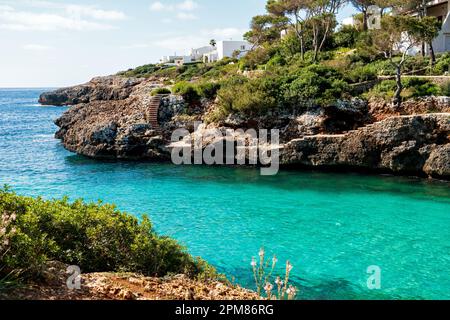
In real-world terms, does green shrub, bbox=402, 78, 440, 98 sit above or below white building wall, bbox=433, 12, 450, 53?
below

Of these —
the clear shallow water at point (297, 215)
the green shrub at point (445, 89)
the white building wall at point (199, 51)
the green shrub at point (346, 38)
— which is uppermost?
the white building wall at point (199, 51)

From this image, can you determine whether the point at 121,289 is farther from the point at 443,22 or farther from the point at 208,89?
the point at 443,22

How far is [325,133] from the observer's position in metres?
29.0

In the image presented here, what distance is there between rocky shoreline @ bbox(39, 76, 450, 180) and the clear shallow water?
1244 mm

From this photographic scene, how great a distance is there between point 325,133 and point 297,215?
1089 cm

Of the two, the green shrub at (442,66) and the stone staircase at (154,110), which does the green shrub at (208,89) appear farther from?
the green shrub at (442,66)

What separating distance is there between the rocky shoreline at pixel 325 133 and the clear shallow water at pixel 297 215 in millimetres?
1244

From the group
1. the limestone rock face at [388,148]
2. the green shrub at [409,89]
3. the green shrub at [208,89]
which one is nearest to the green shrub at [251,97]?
the green shrub at [208,89]

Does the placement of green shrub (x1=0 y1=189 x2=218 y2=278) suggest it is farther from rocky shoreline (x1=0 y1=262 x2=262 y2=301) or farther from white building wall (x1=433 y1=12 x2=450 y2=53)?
white building wall (x1=433 y1=12 x2=450 y2=53)

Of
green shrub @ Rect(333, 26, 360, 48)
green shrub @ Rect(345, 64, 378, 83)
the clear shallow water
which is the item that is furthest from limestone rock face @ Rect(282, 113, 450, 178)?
green shrub @ Rect(333, 26, 360, 48)

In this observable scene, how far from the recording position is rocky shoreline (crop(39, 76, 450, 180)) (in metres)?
25.7

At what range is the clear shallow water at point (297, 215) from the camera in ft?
43.4
